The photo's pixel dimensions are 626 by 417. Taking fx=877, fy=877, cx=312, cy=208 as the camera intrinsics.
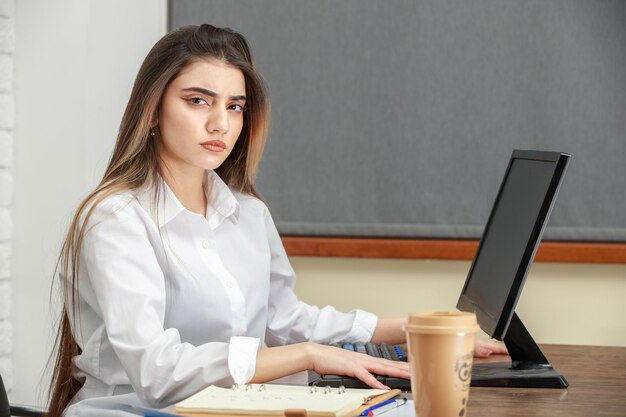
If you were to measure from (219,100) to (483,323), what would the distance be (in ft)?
2.02

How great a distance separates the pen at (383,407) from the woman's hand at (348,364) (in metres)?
0.14

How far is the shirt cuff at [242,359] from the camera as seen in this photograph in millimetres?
1258

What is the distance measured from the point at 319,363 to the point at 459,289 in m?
1.36

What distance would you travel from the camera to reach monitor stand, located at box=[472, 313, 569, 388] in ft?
4.51

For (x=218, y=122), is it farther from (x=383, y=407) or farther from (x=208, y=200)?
(x=383, y=407)

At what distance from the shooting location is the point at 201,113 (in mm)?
1600

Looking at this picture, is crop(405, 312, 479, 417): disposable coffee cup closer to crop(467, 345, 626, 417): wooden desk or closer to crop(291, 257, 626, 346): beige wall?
crop(467, 345, 626, 417): wooden desk

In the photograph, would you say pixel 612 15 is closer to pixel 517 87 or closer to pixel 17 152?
pixel 517 87

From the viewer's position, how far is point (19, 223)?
2691 millimetres

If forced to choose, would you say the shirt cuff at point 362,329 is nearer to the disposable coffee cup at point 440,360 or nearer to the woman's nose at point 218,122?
the woman's nose at point 218,122

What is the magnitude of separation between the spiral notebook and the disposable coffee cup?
128 millimetres

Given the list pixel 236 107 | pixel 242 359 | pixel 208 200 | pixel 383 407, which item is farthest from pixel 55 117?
→ pixel 383 407

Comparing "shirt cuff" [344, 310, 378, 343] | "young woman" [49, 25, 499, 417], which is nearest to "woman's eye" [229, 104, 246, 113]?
"young woman" [49, 25, 499, 417]

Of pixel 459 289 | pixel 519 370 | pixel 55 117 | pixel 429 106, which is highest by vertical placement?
pixel 429 106
